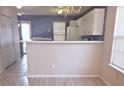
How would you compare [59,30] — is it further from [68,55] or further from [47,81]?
[47,81]

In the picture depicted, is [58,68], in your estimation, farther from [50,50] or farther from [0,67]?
[0,67]

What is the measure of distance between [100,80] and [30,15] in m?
5.64

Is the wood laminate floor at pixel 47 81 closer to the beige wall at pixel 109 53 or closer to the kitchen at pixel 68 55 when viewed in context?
the kitchen at pixel 68 55

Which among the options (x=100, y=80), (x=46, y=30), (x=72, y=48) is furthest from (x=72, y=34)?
(x=100, y=80)

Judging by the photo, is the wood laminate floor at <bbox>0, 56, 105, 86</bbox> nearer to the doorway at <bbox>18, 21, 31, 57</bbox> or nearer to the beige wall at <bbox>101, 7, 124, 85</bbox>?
the beige wall at <bbox>101, 7, 124, 85</bbox>

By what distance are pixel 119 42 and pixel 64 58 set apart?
1573mm

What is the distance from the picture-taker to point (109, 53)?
11.5 ft

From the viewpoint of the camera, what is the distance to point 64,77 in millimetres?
4008

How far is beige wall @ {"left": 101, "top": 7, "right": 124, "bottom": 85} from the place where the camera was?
313cm

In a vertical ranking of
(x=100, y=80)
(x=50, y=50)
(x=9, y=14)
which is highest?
(x=9, y=14)

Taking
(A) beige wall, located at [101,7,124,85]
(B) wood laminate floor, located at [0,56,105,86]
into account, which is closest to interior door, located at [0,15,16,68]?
(B) wood laminate floor, located at [0,56,105,86]

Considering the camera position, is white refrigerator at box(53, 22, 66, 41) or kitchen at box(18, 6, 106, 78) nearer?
kitchen at box(18, 6, 106, 78)

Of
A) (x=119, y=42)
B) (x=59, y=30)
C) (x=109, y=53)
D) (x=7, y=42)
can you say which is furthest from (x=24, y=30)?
(x=119, y=42)

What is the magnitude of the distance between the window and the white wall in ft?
2.12
